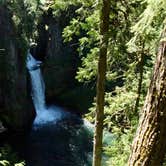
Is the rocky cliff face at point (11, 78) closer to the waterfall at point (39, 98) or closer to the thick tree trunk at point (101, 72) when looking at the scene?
the waterfall at point (39, 98)

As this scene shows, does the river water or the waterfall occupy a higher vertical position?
the waterfall

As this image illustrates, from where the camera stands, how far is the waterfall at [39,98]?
3147 centimetres

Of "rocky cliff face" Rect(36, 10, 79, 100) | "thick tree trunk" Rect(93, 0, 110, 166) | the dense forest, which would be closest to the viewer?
the dense forest

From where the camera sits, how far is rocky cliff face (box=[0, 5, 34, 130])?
2603cm

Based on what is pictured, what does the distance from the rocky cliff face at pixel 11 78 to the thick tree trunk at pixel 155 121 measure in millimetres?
22239

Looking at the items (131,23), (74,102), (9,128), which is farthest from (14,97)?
(131,23)

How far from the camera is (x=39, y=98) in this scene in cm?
3347

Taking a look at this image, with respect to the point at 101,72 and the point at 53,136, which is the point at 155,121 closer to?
the point at 101,72

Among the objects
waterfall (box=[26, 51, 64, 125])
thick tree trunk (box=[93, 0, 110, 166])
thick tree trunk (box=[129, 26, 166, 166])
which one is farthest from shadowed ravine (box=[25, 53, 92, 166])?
thick tree trunk (box=[129, 26, 166, 166])

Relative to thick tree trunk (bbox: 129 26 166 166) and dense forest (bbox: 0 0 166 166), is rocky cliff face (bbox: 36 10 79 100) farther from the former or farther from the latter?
thick tree trunk (bbox: 129 26 166 166)

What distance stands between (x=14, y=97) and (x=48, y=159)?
5.67 m

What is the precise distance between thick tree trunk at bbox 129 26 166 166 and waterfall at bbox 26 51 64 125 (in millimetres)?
27059

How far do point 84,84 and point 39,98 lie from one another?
68.8ft

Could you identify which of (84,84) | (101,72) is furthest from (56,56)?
(101,72)
